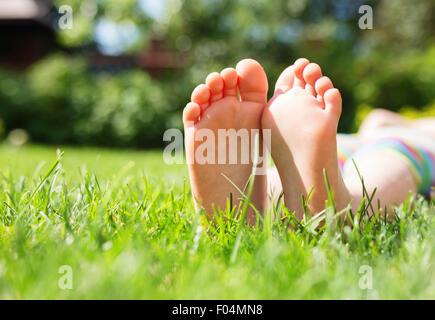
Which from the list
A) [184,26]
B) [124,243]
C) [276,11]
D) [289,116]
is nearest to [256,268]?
[124,243]

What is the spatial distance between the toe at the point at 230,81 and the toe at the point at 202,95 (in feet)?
0.19

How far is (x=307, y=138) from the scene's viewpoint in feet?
3.62

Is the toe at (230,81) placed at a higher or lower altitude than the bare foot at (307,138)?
higher

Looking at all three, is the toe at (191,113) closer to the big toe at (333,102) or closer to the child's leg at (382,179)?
the big toe at (333,102)

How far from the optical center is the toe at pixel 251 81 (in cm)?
121

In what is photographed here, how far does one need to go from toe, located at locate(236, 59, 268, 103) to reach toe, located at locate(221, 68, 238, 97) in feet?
0.06

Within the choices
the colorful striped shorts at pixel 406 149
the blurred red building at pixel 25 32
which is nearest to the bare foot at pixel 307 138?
the colorful striped shorts at pixel 406 149

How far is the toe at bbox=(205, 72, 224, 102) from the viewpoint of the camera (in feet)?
3.87

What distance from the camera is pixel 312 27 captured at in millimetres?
12672

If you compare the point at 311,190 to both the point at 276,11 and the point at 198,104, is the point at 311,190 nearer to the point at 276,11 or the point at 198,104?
the point at 198,104

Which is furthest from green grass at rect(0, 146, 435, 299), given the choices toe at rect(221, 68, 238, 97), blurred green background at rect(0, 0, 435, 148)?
blurred green background at rect(0, 0, 435, 148)

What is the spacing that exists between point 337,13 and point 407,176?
14486mm

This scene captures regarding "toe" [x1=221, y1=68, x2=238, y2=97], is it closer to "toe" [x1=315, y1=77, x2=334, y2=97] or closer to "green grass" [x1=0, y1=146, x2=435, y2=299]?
"toe" [x1=315, y1=77, x2=334, y2=97]

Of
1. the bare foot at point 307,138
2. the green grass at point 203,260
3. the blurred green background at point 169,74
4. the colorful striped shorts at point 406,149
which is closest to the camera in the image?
the green grass at point 203,260
